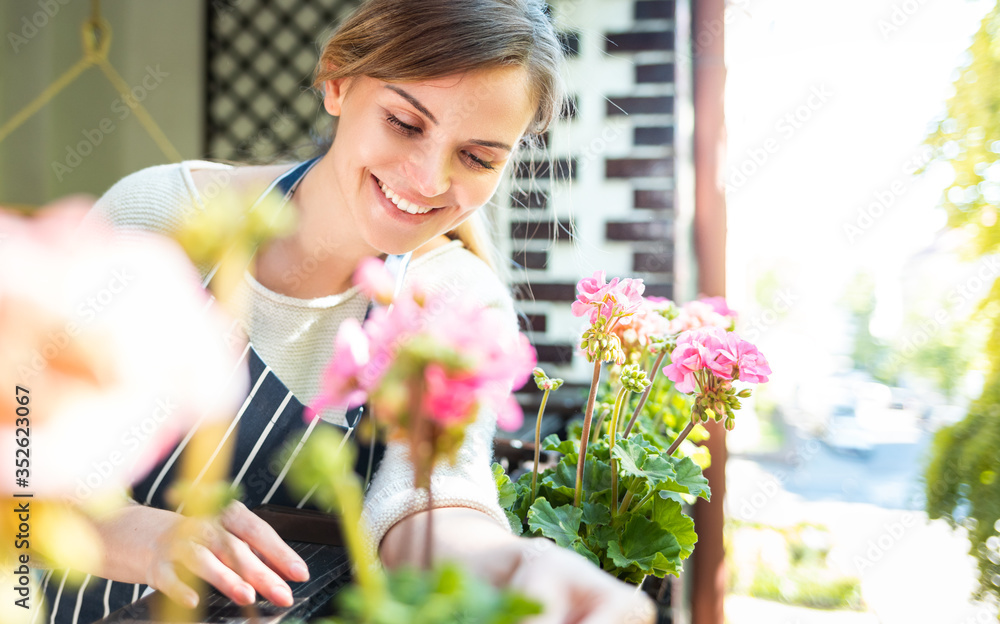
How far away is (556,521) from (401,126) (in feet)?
1.56

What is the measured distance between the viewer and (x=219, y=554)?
1.62 ft

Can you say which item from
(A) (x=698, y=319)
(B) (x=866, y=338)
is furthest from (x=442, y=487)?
(B) (x=866, y=338)

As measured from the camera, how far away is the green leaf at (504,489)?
2.41 ft

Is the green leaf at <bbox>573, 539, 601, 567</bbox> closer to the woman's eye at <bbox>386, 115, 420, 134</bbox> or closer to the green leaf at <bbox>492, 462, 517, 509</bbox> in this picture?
the green leaf at <bbox>492, 462, 517, 509</bbox>

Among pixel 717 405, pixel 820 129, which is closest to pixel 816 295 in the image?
pixel 820 129

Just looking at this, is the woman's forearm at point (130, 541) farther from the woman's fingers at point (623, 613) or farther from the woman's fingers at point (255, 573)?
the woman's fingers at point (623, 613)

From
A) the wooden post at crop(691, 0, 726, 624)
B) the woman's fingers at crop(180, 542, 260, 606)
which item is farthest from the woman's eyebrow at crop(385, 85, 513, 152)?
the wooden post at crop(691, 0, 726, 624)

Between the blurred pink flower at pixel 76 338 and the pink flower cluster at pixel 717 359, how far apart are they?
1.66 feet

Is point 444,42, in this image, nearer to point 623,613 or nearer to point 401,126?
point 401,126

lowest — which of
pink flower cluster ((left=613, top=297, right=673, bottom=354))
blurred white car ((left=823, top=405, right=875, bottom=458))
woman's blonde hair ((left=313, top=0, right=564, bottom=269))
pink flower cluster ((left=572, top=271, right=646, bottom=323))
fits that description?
blurred white car ((left=823, top=405, right=875, bottom=458))

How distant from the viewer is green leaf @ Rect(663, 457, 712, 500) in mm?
722

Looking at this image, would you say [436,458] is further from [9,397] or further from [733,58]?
[733,58]

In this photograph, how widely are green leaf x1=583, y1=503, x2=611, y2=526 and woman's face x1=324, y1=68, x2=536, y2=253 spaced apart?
0.38 meters

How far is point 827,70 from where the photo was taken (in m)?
2.34
